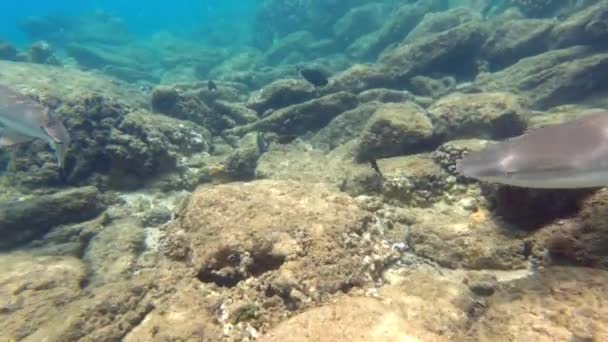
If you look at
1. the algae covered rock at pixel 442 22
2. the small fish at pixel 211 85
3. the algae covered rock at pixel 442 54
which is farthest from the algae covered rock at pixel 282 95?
the algae covered rock at pixel 442 22

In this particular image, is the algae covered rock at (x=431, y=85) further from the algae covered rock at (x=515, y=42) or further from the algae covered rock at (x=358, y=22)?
the algae covered rock at (x=358, y=22)

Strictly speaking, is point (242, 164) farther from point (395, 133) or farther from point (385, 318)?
point (385, 318)

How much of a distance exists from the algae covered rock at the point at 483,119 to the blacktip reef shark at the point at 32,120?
573cm

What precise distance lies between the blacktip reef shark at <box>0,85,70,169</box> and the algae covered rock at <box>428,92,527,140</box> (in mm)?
5733

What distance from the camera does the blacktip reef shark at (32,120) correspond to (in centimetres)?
523

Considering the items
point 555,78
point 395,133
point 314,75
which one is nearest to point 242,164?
point 395,133

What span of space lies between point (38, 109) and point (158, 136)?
10.0ft

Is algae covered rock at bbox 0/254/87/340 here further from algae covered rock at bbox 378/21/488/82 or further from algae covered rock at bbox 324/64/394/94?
algae covered rock at bbox 378/21/488/82

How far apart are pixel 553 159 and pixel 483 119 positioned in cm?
367

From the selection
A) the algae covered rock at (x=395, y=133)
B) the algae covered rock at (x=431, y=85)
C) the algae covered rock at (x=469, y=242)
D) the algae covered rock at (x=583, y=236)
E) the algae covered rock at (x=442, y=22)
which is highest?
the algae covered rock at (x=442, y=22)

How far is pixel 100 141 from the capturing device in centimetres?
800

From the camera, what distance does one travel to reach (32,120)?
5.31 meters

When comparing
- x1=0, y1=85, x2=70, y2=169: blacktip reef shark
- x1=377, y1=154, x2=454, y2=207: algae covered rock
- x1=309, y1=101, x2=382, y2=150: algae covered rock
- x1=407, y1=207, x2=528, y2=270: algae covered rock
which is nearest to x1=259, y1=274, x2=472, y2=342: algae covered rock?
x1=407, y1=207, x2=528, y2=270: algae covered rock

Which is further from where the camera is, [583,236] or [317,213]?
[317,213]
